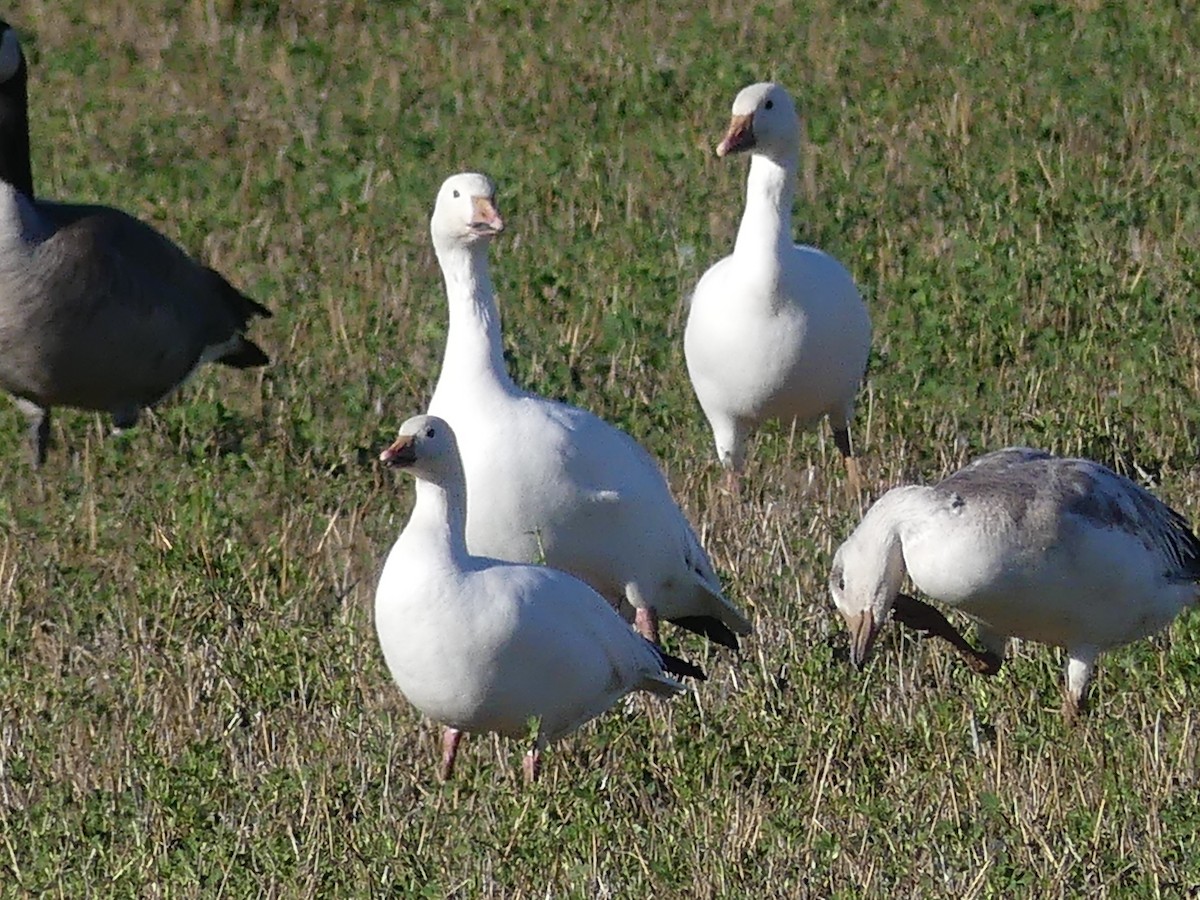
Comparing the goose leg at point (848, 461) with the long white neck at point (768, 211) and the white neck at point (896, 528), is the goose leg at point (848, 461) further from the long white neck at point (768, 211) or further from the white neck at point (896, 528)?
the white neck at point (896, 528)

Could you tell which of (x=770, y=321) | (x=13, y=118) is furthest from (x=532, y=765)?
(x=13, y=118)

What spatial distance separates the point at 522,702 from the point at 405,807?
375mm

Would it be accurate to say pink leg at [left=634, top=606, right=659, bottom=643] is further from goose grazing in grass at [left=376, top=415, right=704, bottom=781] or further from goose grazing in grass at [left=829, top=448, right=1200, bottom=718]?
goose grazing in grass at [left=376, top=415, right=704, bottom=781]

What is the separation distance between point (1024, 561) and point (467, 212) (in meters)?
1.95

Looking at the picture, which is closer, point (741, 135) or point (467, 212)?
point (467, 212)

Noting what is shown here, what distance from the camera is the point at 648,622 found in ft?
23.3

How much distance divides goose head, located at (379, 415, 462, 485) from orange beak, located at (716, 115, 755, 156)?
2.86m

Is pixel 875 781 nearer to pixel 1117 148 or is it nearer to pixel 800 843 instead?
pixel 800 843

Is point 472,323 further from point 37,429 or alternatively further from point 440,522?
point 37,429

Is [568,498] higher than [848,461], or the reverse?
[568,498]

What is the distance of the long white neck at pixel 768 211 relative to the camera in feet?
27.5

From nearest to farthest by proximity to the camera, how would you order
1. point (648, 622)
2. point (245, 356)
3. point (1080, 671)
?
point (1080, 671)
point (648, 622)
point (245, 356)

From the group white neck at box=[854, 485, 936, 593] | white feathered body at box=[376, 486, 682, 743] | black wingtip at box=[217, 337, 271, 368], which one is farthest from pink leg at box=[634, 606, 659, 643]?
black wingtip at box=[217, 337, 271, 368]

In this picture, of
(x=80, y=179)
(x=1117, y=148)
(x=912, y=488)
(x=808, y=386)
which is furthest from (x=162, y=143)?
(x=912, y=488)
